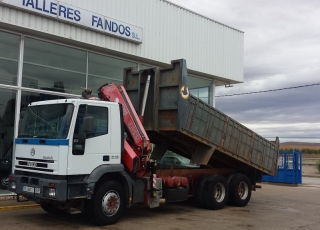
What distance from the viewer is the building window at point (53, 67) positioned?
12.4 metres

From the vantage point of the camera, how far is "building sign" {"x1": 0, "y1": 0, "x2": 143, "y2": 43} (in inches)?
460

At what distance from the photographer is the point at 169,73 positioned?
10.3 m

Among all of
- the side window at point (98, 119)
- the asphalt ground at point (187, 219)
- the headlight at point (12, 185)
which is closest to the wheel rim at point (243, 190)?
the asphalt ground at point (187, 219)

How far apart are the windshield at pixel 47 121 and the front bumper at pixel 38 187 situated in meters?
0.90

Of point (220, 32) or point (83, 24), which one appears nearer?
point (83, 24)

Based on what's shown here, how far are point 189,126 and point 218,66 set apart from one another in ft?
29.8

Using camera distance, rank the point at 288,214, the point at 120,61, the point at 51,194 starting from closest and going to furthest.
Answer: the point at 51,194, the point at 288,214, the point at 120,61

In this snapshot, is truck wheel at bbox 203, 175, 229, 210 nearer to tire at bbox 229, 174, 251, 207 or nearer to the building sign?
tire at bbox 229, 174, 251, 207

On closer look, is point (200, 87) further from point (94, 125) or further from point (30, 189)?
point (30, 189)

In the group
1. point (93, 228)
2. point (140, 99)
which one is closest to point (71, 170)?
point (93, 228)

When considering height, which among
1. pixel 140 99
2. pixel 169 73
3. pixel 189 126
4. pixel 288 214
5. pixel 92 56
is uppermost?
pixel 92 56

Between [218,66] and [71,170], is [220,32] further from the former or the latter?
[71,170]

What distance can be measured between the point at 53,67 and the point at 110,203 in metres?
6.26

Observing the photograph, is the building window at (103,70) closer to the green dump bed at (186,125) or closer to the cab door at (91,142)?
the green dump bed at (186,125)
